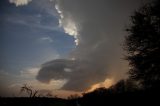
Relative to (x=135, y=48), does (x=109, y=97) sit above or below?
below

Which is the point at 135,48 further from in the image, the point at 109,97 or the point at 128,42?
the point at 109,97

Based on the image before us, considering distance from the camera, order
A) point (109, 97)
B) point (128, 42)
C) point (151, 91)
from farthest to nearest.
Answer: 1. point (128, 42)
2. point (109, 97)
3. point (151, 91)

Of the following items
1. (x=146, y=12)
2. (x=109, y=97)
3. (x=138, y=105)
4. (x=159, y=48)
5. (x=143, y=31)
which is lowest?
(x=138, y=105)

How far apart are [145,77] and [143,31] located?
498 centimetres

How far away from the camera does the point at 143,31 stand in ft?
86.0

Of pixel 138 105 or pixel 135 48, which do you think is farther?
pixel 135 48

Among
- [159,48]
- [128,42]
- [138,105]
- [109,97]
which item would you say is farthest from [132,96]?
[128,42]

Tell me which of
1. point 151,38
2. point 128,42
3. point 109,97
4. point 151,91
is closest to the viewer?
point 151,91

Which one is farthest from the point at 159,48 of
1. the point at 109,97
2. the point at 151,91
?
the point at 151,91

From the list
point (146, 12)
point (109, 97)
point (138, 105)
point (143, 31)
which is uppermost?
point (146, 12)

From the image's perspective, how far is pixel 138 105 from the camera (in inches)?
697

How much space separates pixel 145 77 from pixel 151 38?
4.05 m

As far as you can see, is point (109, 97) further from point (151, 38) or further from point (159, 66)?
point (151, 38)

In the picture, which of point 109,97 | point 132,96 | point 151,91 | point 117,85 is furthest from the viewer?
point 117,85
